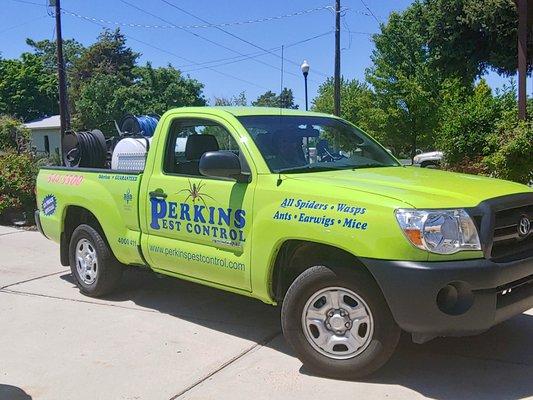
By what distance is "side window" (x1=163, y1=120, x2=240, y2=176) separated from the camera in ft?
17.9

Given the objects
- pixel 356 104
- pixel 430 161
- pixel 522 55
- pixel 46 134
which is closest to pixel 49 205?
pixel 430 161

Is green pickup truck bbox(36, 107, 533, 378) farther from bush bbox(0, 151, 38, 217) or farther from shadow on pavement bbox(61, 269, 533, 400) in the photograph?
bush bbox(0, 151, 38, 217)

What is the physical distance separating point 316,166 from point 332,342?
140 centimetres

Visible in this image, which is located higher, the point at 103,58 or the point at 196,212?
the point at 103,58

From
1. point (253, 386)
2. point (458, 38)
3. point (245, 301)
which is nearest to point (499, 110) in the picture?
point (245, 301)

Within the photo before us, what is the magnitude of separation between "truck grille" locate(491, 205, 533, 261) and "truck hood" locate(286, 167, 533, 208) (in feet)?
0.48

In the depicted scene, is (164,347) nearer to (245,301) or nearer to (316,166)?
(245,301)

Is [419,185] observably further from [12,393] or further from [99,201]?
[99,201]

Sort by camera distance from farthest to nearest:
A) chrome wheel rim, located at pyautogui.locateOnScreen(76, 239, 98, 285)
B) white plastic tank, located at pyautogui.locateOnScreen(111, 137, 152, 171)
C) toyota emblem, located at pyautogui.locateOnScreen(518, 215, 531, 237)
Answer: white plastic tank, located at pyautogui.locateOnScreen(111, 137, 152, 171) < chrome wheel rim, located at pyautogui.locateOnScreen(76, 239, 98, 285) < toyota emblem, located at pyautogui.locateOnScreen(518, 215, 531, 237)

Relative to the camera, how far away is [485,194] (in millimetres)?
4031

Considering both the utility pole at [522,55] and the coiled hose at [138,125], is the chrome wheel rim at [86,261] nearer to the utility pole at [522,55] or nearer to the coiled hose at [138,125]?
the coiled hose at [138,125]

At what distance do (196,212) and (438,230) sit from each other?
2081mm

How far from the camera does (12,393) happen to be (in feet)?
13.4

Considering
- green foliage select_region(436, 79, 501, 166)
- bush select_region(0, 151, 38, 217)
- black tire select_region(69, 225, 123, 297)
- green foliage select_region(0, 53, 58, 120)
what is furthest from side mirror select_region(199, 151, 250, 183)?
green foliage select_region(0, 53, 58, 120)
